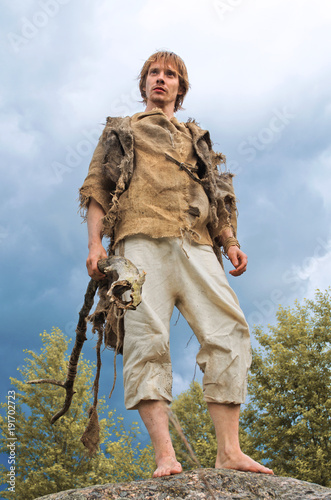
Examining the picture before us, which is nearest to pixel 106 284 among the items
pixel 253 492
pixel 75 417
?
pixel 253 492

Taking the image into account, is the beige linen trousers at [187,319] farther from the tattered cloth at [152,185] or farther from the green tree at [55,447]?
the green tree at [55,447]

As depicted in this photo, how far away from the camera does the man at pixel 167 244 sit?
303 centimetres

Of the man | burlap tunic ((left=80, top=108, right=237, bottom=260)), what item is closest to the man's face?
the man

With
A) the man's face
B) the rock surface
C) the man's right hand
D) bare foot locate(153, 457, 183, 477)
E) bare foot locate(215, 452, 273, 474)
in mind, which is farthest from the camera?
the man's face

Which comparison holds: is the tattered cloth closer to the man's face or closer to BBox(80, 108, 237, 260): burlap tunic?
BBox(80, 108, 237, 260): burlap tunic

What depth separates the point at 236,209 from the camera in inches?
164

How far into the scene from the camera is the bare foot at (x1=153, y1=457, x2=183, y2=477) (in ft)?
9.14

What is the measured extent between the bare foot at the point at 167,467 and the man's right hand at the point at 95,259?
1.21 metres

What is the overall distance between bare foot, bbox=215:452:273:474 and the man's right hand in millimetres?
1407

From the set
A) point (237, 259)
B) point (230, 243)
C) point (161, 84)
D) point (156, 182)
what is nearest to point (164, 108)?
point (161, 84)

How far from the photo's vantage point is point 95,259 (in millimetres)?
3359

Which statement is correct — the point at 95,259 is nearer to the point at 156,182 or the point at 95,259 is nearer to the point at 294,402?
the point at 156,182

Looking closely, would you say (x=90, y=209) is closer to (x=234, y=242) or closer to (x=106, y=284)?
(x=106, y=284)

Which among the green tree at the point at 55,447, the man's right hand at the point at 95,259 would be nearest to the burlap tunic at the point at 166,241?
the man's right hand at the point at 95,259
